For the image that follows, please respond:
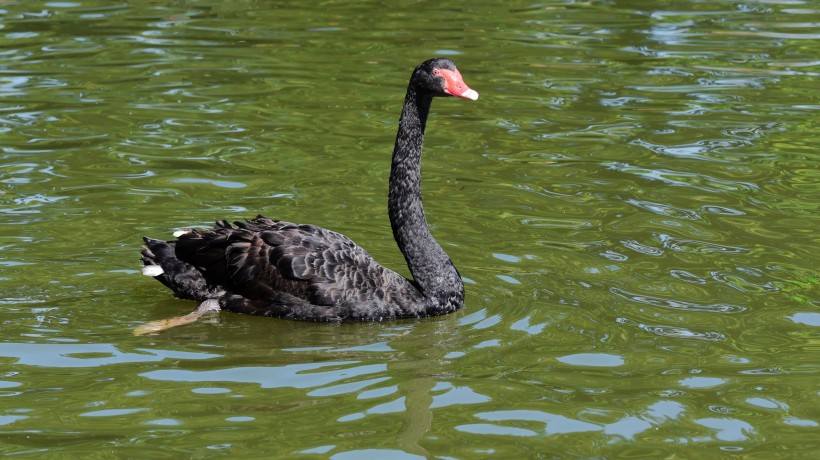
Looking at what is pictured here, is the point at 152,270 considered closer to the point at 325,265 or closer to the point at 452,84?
the point at 325,265

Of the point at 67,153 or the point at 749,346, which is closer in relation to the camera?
the point at 749,346

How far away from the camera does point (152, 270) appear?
28.2 ft

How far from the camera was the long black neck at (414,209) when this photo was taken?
8.48 metres

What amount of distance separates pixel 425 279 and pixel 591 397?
174cm

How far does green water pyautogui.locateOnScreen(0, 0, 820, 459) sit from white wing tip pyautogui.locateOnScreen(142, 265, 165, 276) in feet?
0.73

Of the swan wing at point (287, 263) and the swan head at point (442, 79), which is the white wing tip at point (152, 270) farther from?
the swan head at point (442, 79)

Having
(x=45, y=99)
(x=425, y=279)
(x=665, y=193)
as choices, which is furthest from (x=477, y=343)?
(x=45, y=99)

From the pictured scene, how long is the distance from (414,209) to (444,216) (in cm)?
177

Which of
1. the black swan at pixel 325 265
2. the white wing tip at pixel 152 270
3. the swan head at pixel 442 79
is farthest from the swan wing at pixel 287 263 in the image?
the swan head at pixel 442 79

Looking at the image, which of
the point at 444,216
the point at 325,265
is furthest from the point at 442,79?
the point at 444,216

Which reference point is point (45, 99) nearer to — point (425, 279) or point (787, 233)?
point (425, 279)

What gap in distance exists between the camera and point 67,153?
11742 mm

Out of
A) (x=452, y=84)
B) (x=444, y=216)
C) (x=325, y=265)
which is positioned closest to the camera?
(x=452, y=84)

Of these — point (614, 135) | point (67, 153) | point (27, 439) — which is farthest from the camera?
point (614, 135)
